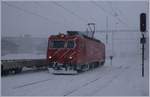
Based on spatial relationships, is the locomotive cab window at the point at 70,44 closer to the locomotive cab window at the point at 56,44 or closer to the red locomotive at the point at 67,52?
the red locomotive at the point at 67,52

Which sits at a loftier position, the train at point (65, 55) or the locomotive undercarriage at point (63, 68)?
the train at point (65, 55)

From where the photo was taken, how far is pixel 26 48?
6638 centimetres

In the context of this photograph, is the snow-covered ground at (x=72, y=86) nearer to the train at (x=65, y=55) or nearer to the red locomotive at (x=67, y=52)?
the train at (x=65, y=55)

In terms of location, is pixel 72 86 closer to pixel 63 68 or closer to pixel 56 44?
pixel 63 68

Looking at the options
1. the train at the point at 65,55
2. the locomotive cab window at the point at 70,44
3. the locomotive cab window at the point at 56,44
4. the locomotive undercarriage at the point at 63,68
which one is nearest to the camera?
the locomotive undercarriage at the point at 63,68

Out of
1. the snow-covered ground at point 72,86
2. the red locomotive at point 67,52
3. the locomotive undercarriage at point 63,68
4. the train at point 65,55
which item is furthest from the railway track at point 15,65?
the locomotive undercarriage at point 63,68

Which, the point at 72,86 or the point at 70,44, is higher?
the point at 70,44

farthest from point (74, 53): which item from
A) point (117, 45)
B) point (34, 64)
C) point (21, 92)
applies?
point (117, 45)

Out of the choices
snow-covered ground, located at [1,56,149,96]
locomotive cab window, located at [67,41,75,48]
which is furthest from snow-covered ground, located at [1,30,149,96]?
locomotive cab window, located at [67,41,75,48]

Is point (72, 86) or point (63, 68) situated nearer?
point (72, 86)

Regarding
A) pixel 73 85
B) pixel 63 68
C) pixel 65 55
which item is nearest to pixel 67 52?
pixel 65 55

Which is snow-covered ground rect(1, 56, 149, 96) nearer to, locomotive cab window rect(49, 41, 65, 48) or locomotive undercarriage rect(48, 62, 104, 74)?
locomotive undercarriage rect(48, 62, 104, 74)

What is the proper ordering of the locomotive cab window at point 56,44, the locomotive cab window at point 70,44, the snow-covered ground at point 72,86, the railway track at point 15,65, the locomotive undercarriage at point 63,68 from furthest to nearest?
the locomotive cab window at point 56,44 → the locomotive cab window at point 70,44 → the locomotive undercarriage at point 63,68 → the railway track at point 15,65 → the snow-covered ground at point 72,86

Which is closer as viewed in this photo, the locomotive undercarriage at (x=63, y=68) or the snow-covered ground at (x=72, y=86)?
the snow-covered ground at (x=72, y=86)
